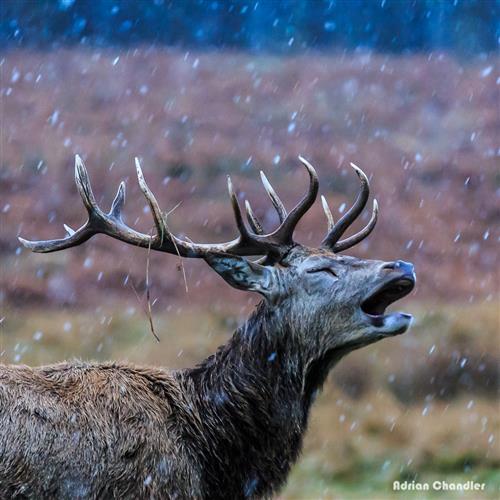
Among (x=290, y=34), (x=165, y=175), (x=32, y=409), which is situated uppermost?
(x=32, y=409)

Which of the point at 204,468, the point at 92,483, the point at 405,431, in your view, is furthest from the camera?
the point at 405,431

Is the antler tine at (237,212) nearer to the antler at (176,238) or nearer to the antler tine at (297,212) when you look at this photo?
the antler at (176,238)

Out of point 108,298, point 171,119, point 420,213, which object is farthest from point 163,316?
point 420,213

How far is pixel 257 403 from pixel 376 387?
9.15 feet

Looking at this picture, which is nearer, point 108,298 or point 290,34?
point 108,298

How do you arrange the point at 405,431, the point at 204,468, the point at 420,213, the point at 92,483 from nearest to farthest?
the point at 92,483, the point at 204,468, the point at 405,431, the point at 420,213

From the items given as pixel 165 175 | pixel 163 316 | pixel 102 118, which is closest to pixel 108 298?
pixel 163 316

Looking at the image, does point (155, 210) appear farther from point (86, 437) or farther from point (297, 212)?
point (86, 437)

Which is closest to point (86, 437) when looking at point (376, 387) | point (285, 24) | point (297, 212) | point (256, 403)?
point (256, 403)

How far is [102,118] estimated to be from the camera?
6832 millimetres

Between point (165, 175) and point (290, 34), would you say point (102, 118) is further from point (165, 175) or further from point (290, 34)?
point (290, 34)

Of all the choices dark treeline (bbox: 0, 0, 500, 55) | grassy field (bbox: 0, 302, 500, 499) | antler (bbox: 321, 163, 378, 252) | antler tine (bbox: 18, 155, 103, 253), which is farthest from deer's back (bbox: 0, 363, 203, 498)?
dark treeline (bbox: 0, 0, 500, 55)

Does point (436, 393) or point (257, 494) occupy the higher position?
point (257, 494)

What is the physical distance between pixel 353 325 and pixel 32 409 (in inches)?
46.5
